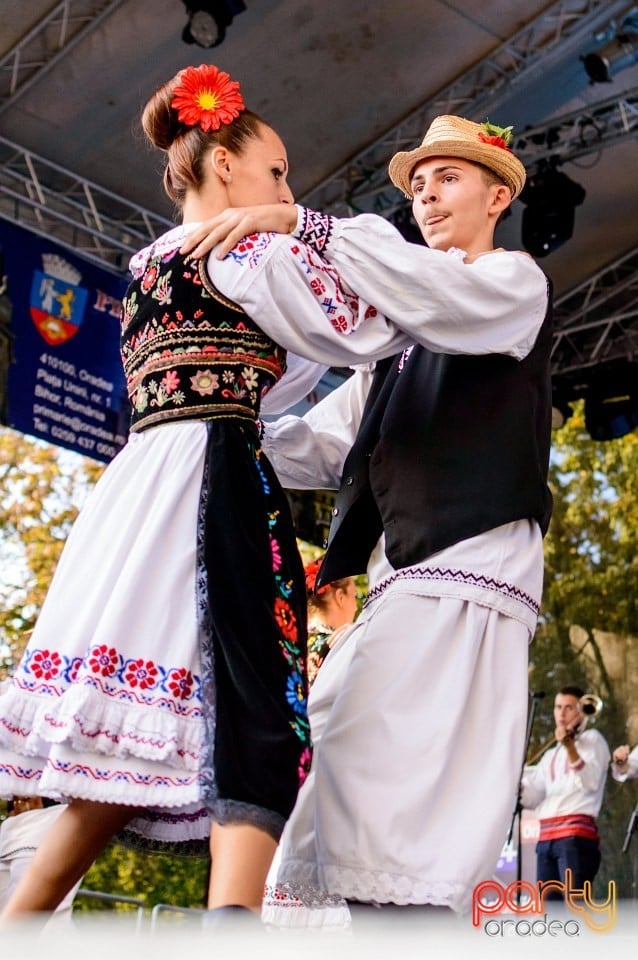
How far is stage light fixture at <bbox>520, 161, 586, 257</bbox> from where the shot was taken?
21.0ft

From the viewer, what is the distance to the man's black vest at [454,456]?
82.4 inches

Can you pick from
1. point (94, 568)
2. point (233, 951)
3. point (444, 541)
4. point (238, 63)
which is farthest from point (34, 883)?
point (238, 63)

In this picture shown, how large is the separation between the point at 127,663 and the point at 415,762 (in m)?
0.51

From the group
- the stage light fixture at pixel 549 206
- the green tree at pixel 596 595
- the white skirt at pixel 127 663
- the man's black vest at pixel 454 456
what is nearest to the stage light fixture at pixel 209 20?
the stage light fixture at pixel 549 206

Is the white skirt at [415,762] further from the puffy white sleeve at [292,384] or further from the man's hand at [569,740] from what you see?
the man's hand at [569,740]

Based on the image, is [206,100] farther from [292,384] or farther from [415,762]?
[415,762]

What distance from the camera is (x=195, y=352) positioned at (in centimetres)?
199

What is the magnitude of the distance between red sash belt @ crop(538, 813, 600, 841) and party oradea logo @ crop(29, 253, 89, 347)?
3900 mm

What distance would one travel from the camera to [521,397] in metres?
2.16

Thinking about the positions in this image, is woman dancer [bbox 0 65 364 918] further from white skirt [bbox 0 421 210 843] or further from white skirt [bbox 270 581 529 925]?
white skirt [bbox 270 581 529 925]

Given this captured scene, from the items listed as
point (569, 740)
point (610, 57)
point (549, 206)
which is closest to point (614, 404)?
point (549, 206)

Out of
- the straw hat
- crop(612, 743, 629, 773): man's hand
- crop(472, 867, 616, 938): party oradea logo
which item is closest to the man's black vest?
the straw hat

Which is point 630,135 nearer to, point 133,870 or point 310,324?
point 310,324

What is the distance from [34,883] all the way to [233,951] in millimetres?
1166
